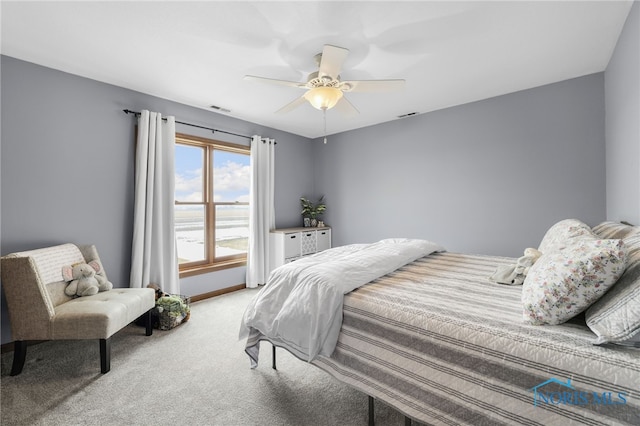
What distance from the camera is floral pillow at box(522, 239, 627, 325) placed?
3.51 feet

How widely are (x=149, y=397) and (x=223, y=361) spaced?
1.88 feet

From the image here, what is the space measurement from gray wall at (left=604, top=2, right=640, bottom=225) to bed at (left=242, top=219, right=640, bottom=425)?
23.4 inches

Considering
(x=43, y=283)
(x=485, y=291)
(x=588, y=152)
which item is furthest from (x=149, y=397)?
(x=588, y=152)

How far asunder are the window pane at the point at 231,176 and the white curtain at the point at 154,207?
769mm

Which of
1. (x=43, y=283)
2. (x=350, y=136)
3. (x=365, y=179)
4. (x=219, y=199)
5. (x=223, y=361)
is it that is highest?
(x=350, y=136)

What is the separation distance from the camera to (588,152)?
302 cm

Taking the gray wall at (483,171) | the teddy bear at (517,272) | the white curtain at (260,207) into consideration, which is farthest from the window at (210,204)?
the teddy bear at (517,272)

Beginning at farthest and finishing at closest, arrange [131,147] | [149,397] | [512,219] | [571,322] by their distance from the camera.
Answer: [512,219] → [131,147] → [149,397] → [571,322]

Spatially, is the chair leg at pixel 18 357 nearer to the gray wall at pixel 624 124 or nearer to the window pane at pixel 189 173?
the window pane at pixel 189 173

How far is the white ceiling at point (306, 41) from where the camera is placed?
1.94 metres

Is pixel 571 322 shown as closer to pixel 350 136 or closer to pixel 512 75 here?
pixel 512 75

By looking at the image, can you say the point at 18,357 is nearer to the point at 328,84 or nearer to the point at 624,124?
the point at 328,84

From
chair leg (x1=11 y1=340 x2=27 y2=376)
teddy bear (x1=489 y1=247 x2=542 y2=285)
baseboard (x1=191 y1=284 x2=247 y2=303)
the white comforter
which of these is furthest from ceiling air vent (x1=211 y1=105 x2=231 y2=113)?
teddy bear (x1=489 y1=247 x2=542 y2=285)

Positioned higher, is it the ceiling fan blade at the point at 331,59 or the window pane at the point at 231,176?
the ceiling fan blade at the point at 331,59
